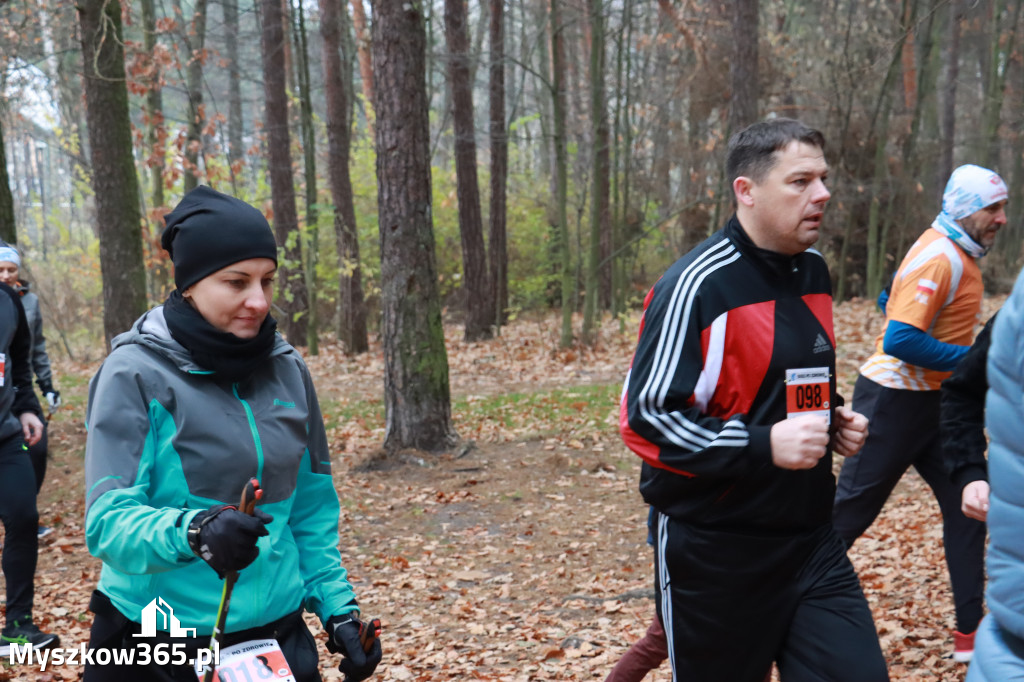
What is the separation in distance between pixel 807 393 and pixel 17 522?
4369 millimetres

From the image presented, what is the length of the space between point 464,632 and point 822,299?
371cm

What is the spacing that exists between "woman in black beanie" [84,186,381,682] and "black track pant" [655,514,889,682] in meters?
1.10

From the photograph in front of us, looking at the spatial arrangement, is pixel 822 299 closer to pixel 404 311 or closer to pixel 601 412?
pixel 404 311

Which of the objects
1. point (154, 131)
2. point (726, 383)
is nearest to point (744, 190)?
point (726, 383)

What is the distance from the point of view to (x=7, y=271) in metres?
5.65

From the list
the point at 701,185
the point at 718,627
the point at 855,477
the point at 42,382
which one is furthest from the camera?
the point at 701,185

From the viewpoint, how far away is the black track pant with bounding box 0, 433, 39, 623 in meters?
4.99

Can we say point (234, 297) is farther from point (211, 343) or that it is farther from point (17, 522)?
point (17, 522)

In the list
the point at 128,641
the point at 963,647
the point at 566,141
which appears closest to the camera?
the point at 128,641

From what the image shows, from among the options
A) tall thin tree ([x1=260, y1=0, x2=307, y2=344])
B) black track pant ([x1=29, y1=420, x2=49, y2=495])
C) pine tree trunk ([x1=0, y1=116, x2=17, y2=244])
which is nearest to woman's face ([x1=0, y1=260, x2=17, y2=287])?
black track pant ([x1=29, y1=420, x2=49, y2=495])

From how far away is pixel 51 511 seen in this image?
28.4 feet

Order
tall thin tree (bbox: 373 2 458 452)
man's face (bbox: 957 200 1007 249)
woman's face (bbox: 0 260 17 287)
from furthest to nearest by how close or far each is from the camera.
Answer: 1. tall thin tree (bbox: 373 2 458 452)
2. woman's face (bbox: 0 260 17 287)
3. man's face (bbox: 957 200 1007 249)

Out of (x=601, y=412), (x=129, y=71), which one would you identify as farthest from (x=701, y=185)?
(x=129, y=71)

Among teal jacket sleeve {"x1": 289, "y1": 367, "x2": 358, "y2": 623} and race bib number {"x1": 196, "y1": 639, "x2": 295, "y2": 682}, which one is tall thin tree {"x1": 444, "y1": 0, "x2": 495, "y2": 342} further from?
race bib number {"x1": 196, "y1": 639, "x2": 295, "y2": 682}
